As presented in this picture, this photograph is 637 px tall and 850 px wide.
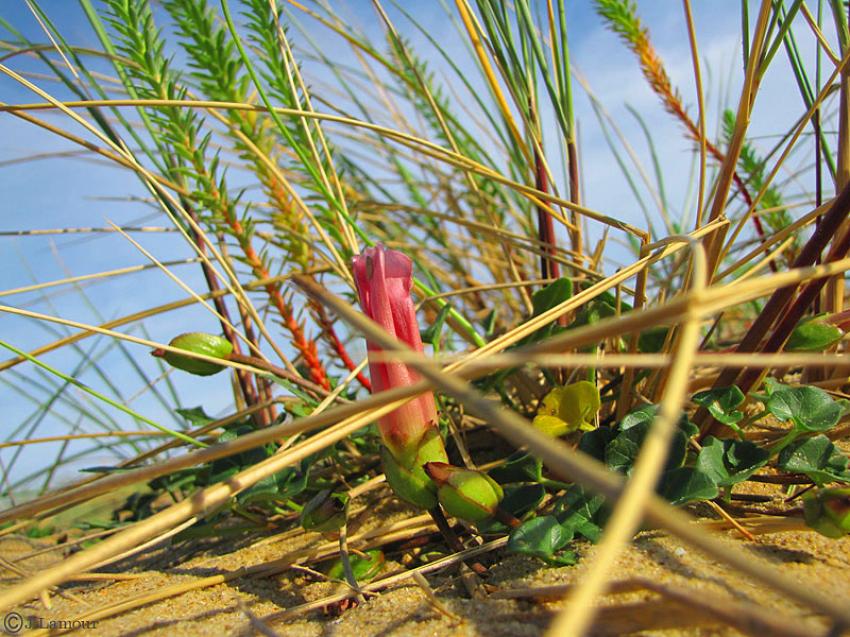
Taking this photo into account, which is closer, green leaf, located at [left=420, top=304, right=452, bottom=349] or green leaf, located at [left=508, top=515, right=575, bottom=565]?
green leaf, located at [left=508, top=515, right=575, bottom=565]

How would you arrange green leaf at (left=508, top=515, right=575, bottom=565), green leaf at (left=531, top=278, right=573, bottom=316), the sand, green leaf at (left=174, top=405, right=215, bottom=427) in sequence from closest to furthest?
the sand → green leaf at (left=508, top=515, right=575, bottom=565) → green leaf at (left=531, top=278, right=573, bottom=316) → green leaf at (left=174, top=405, right=215, bottom=427)

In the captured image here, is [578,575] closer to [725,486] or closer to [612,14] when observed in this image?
[725,486]

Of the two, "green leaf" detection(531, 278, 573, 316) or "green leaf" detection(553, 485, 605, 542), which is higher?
"green leaf" detection(531, 278, 573, 316)

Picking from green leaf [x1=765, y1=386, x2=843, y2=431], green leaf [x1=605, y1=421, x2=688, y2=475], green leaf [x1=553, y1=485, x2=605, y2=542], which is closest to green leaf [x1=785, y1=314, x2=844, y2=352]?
green leaf [x1=765, y1=386, x2=843, y2=431]

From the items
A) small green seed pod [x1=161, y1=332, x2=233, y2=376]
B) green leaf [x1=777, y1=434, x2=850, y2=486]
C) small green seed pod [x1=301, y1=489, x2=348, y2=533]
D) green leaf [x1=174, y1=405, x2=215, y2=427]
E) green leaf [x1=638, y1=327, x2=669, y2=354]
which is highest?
small green seed pod [x1=161, y1=332, x2=233, y2=376]

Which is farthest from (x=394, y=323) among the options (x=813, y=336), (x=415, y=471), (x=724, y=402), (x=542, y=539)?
(x=813, y=336)

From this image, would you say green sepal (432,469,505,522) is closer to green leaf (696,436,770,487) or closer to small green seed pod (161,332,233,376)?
green leaf (696,436,770,487)

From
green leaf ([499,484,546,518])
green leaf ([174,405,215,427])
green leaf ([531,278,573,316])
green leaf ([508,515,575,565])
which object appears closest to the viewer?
green leaf ([508,515,575,565])
